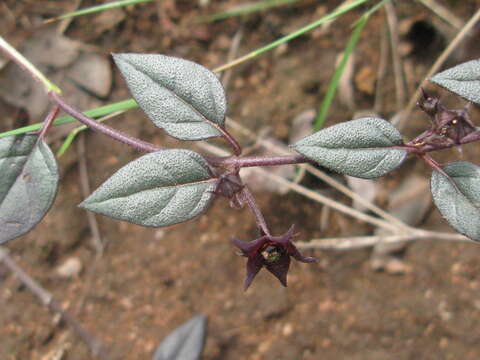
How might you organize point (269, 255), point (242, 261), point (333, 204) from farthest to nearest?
point (242, 261) < point (333, 204) < point (269, 255)

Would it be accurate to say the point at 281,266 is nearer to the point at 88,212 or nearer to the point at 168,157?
the point at 168,157

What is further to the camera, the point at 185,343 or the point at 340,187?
the point at 340,187

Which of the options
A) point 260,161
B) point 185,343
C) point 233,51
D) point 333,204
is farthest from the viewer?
point 233,51

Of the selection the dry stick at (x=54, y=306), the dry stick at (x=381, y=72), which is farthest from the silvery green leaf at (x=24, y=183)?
the dry stick at (x=381, y=72)

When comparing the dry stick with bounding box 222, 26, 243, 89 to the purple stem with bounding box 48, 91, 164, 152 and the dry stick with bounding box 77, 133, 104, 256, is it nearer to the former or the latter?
the dry stick with bounding box 77, 133, 104, 256

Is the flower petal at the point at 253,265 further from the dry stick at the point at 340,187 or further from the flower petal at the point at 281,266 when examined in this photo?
the dry stick at the point at 340,187

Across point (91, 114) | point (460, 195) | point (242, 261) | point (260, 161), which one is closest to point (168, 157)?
point (260, 161)
